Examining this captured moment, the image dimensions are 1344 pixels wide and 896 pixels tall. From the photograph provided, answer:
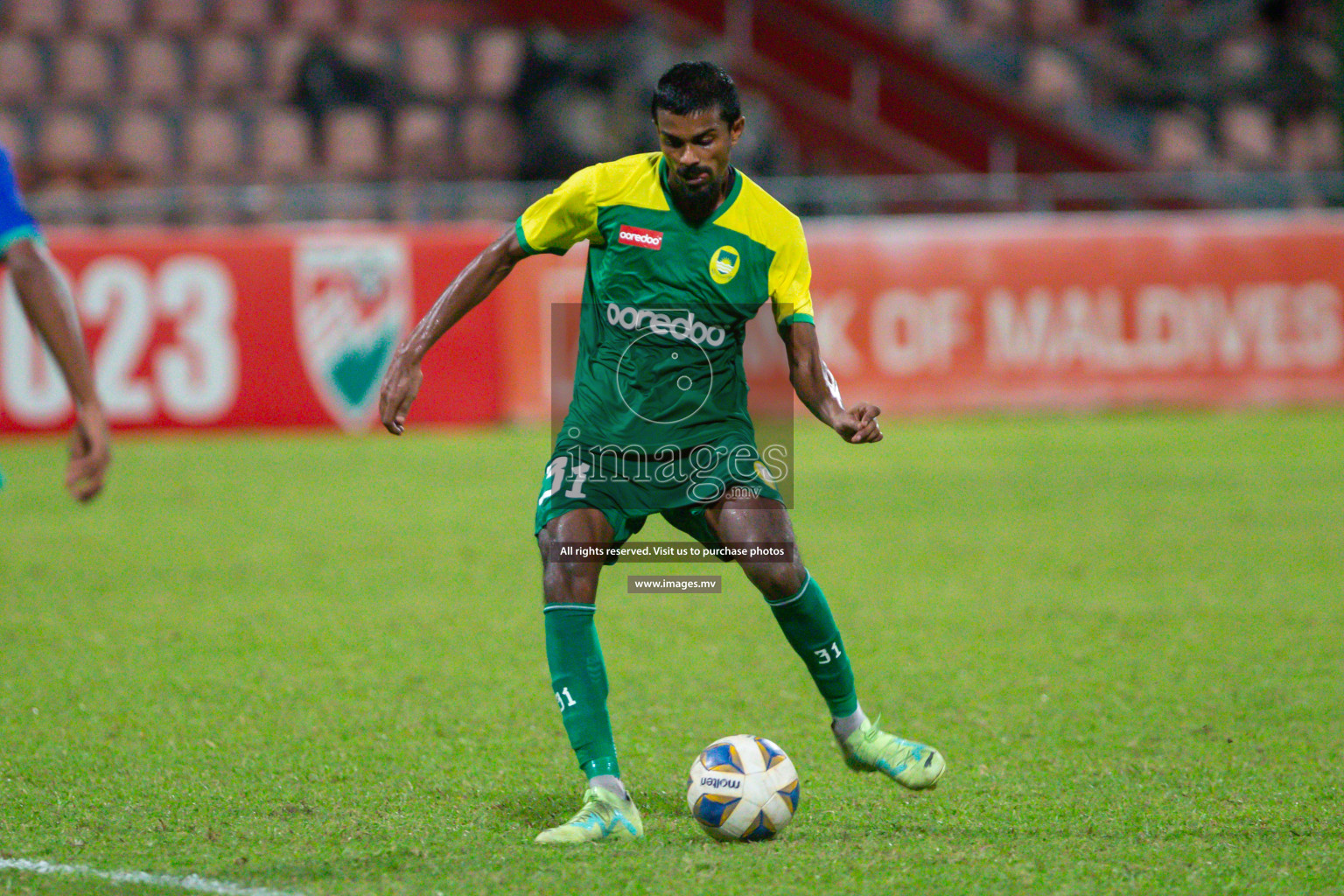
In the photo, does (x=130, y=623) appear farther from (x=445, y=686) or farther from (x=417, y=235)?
(x=417, y=235)

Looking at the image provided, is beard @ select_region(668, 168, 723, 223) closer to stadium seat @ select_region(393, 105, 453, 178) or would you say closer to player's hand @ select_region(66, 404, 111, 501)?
player's hand @ select_region(66, 404, 111, 501)

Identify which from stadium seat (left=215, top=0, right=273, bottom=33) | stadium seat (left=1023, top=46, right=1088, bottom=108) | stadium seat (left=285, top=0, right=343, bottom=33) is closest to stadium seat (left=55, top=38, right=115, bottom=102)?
stadium seat (left=215, top=0, right=273, bottom=33)

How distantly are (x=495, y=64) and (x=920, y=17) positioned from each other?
6.06 m

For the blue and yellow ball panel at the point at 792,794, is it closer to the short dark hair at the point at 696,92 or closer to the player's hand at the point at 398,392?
the player's hand at the point at 398,392

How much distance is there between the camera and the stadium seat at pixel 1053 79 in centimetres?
2080

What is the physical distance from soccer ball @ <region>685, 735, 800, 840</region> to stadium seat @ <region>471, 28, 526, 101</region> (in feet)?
52.1

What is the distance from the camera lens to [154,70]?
18.8 meters

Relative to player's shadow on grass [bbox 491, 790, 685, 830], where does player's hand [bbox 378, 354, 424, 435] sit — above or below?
above

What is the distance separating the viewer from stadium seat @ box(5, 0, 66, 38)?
19000 millimetres

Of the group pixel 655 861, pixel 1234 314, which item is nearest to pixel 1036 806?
pixel 655 861

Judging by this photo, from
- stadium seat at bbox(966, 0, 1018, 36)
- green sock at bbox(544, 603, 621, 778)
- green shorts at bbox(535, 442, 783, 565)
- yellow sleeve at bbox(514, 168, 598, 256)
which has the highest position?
stadium seat at bbox(966, 0, 1018, 36)

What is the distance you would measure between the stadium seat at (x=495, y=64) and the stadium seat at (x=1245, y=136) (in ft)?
30.8

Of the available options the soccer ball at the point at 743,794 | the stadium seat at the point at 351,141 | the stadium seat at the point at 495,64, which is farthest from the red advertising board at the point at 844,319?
the soccer ball at the point at 743,794

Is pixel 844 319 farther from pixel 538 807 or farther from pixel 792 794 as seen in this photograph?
pixel 792 794
